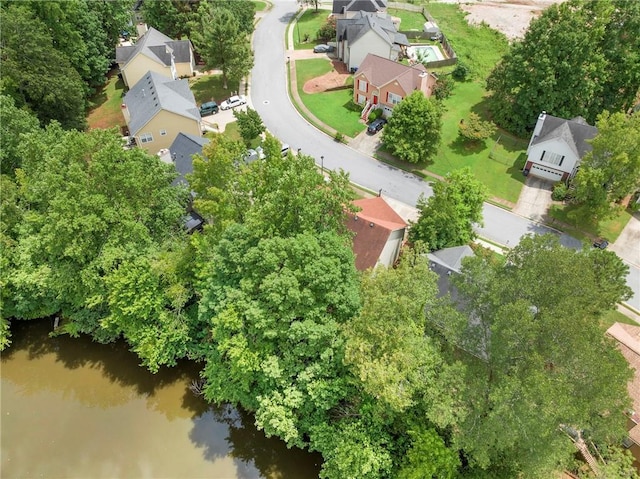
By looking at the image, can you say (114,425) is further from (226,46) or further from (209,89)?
(209,89)

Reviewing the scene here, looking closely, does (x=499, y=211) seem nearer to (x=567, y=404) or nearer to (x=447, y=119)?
(x=447, y=119)

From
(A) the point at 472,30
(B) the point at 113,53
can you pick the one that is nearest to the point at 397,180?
(A) the point at 472,30

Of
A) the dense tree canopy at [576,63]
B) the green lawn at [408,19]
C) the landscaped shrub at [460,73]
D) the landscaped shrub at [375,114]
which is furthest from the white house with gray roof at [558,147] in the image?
the green lawn at [408,19]

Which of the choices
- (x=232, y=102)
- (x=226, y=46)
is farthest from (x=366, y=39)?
(x=232, y=102)

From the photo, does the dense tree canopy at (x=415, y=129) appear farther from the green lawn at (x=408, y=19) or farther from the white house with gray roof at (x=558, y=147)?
Answer: the green lawn at (x=408, y=19)

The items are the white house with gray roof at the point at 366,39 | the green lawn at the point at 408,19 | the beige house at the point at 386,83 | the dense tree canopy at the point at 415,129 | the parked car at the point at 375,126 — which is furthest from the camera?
the green lawn at the point at 408,19

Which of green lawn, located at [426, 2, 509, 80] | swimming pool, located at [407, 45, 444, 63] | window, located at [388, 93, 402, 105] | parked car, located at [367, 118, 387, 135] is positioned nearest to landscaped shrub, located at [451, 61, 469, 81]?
green lawn, located at [426, 2, 509, 80]

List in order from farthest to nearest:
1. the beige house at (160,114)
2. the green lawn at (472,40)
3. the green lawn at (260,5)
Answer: the green lawn at (260,5) < the green lawn at (472,40) < the beige house at (160,114)
